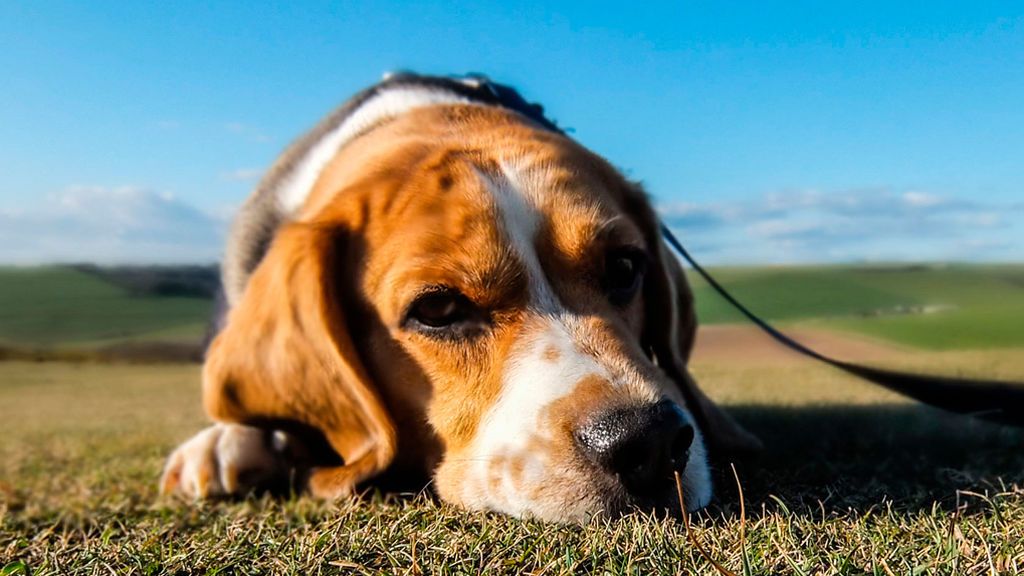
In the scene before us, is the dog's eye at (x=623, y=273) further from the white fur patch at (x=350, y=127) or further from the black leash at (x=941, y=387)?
the white fur patch at (x=350, y=127)

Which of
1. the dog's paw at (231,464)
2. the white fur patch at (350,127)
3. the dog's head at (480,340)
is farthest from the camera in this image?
the white fur patch at (350,127)

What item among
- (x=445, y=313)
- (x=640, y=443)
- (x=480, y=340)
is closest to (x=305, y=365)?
(x=445, y=313)

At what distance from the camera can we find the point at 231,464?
314 centimetres

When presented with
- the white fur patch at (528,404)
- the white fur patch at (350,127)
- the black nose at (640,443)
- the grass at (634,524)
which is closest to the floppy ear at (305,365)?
the grass at (634,524)

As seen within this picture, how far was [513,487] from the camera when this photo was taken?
2480 millimetres

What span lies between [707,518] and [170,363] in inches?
328

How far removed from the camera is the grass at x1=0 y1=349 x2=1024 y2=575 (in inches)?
75.4

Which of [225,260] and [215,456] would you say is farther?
[225,260]

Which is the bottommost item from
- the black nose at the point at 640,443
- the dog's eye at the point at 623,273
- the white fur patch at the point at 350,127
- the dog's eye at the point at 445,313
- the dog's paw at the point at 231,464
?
the dog's paw at the point at 231,464

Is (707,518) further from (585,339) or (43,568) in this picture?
(43,568)

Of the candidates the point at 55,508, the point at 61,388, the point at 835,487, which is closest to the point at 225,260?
the point at 55,508

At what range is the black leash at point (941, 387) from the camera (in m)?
3.95

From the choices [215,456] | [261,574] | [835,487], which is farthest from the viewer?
[215,456]

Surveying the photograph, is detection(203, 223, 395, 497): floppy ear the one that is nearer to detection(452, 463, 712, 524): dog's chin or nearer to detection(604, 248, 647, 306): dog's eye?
detection(452, 463, 712, 524): dog's chin
